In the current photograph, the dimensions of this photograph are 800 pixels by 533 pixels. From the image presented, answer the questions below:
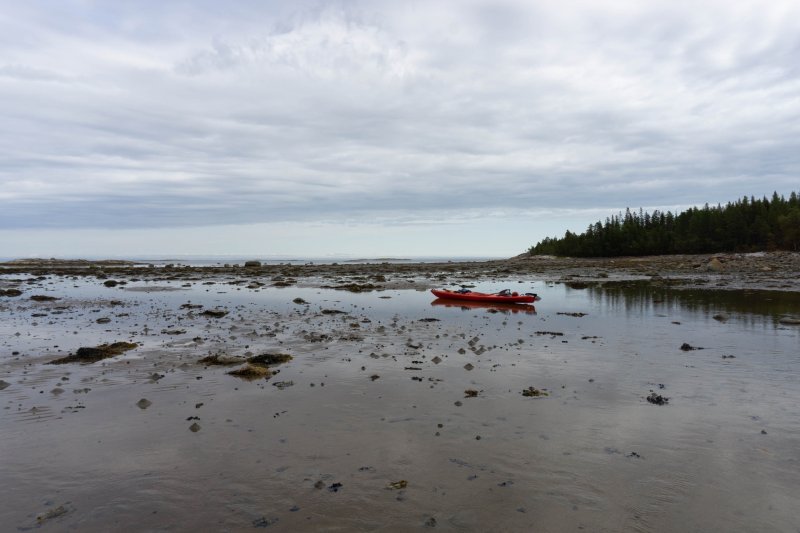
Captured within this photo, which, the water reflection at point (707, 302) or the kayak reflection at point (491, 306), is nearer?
the water reflection at point (707, 302)

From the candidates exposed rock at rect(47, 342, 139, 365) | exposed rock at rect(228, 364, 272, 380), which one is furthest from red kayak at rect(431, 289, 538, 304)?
exposed rock at rect(47, 342, 139, 365)

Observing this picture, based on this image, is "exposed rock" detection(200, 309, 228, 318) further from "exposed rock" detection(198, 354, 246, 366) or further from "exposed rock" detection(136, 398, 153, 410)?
"exposed rock" detection(136, 398, 153, 410)

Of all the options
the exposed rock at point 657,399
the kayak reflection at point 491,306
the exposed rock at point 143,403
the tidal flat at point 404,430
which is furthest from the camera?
the kayak reflection at point 491,306

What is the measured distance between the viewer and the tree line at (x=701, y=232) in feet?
315

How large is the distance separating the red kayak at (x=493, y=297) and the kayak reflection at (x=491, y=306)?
1.15 feet

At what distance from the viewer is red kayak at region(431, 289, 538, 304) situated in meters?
30.4

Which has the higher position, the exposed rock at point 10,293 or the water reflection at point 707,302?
the exposed rock at point 10,293

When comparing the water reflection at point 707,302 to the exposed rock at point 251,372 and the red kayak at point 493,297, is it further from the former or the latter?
the exposed rock at point 251,372

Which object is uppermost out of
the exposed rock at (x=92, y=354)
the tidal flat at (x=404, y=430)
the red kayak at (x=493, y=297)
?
the red kayak at (x=493, y=297)

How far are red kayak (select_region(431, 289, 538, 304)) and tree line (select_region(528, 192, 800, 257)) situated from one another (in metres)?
87.4

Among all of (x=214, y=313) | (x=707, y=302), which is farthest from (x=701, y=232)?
(x=214, y=313)

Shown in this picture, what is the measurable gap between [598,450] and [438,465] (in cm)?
282

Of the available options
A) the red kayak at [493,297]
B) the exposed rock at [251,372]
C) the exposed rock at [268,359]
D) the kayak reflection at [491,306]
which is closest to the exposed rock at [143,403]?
the exposed rock at [251,372]

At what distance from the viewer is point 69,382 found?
12359 millimetres
